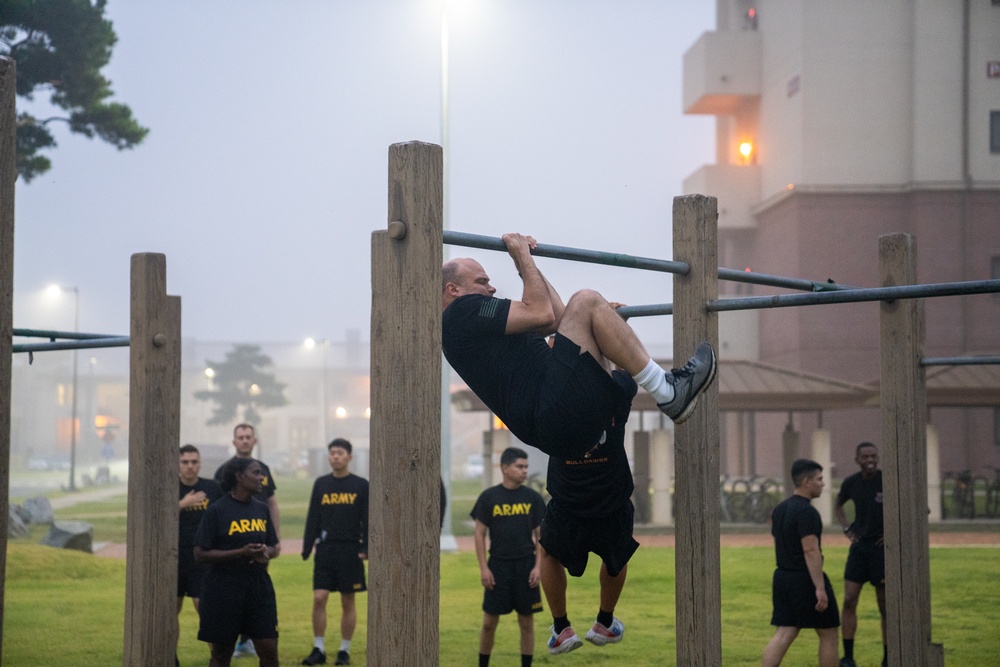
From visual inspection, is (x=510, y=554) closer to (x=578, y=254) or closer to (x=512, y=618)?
(x=512, y=618)

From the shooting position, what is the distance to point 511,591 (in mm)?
9906

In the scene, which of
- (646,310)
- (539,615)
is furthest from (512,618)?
(646,310)

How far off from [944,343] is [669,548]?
17.3 metres

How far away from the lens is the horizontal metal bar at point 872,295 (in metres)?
4.66

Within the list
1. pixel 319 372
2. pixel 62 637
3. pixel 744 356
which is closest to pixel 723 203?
pixel 744 356

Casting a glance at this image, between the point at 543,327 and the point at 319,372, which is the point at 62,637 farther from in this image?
the point at 319,372

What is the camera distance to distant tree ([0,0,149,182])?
21734mm

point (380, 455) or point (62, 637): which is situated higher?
point (380, 455)

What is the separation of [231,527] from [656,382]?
437 centimetres

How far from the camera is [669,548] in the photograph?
21094 mm

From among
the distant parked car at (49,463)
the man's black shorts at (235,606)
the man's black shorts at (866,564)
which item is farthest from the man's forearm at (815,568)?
the distant parked car at (49,463)

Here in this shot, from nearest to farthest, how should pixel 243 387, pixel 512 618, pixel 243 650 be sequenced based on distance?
pixel 243 650 → pixel 512 618 → pixel 243 387

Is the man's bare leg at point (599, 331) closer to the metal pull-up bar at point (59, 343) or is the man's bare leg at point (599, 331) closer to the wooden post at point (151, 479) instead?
the wooden post at point (151, 479)

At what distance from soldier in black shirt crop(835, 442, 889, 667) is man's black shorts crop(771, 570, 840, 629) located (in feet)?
4.78
